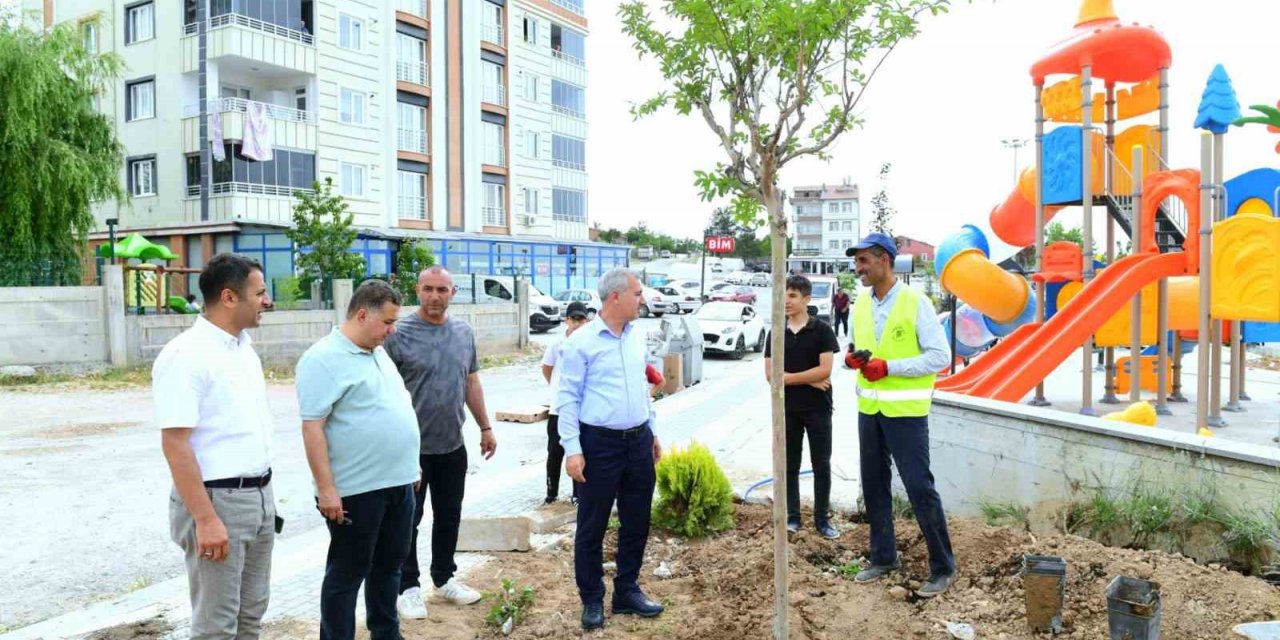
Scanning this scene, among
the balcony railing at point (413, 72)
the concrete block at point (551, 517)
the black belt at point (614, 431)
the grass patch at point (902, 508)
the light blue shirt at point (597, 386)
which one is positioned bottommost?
the concrete block at point (551, 517)

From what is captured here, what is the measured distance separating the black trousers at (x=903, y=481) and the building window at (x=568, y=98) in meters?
39.2

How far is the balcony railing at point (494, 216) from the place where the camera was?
126 ft

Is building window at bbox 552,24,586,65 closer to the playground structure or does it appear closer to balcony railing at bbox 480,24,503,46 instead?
balcony railing at bbox 480,24,503,46

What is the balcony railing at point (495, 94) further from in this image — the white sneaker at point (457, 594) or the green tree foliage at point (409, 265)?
the white sneaker at point (457, 594)

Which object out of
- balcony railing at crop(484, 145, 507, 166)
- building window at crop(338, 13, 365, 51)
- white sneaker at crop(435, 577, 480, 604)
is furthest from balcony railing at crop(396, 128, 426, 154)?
white sneaker at crop(435, 577, 480, 604)

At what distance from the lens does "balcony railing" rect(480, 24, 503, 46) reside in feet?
125

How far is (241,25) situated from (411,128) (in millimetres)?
8090

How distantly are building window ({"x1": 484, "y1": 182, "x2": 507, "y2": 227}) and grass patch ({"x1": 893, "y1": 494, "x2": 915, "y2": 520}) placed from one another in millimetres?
33736

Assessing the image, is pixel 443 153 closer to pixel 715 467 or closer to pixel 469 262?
pixel 469 262

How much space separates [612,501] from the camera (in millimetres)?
4484

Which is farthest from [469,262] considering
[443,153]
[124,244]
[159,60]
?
[124,244]

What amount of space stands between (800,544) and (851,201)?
11037 centimetres

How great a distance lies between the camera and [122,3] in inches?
1182

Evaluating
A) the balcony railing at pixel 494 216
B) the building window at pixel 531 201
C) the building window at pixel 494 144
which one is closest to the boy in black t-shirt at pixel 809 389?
the balcony railing at pixel 494 216
